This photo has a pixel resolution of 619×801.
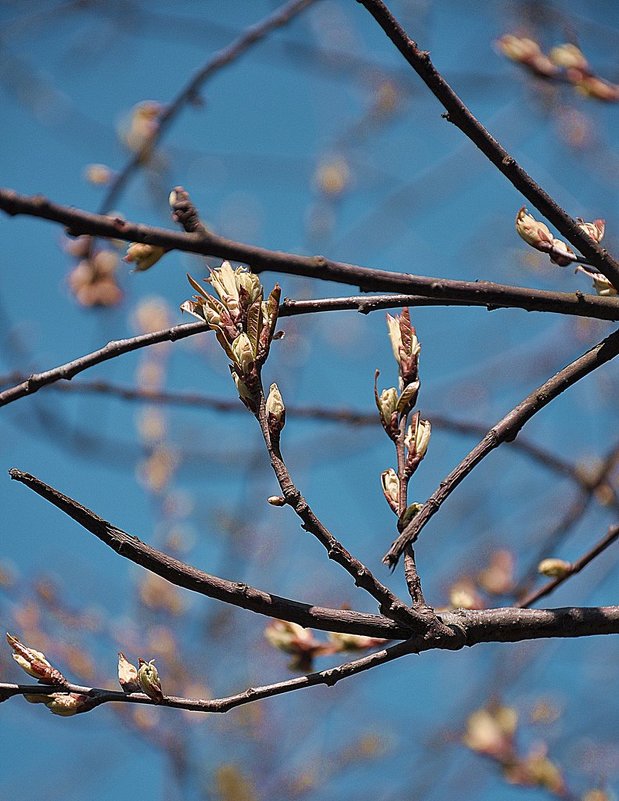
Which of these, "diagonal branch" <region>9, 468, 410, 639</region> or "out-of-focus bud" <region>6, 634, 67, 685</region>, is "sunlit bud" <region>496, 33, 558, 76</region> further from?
"out-of-focus bud" <region>6, 634, 67, 685</region>

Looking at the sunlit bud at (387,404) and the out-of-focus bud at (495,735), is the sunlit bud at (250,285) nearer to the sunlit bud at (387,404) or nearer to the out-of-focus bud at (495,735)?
the sunlit bud at (387,404)

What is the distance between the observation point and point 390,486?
3.35 feet

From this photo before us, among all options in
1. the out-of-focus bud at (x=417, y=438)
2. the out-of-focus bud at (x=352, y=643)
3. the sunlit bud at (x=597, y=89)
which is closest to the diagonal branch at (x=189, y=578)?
the out-of-focus bud at (x=417, y=438)

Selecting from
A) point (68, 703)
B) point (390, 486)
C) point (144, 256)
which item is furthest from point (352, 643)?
point (144, 256)

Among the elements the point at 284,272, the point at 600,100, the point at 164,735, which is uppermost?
the point at 600,100

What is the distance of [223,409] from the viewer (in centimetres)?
216

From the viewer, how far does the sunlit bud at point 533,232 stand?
1029mm

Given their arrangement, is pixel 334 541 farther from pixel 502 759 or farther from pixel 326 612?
pixel 502 759

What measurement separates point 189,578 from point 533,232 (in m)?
0.59

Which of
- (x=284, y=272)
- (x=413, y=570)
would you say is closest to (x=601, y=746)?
(x=413, y=570)

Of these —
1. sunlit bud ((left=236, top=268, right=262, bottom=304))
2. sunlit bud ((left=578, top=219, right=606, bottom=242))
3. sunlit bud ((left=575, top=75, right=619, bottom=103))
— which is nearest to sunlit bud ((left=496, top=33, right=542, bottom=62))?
sunlit bud ((left=575, top=75, right=619, bottom=103))

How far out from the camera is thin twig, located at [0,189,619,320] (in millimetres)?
654

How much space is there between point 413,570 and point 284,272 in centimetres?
40

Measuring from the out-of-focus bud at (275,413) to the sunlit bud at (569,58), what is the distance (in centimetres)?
125
